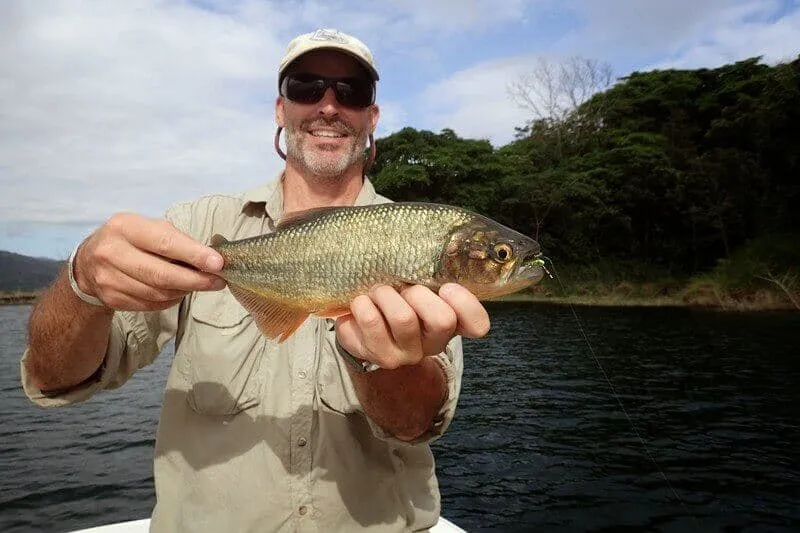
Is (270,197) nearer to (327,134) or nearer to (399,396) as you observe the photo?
(327,134)

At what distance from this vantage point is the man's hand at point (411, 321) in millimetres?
2445

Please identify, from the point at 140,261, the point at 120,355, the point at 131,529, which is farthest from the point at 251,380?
the point at 131,529

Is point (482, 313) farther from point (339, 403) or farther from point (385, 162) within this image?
point (385, 162)

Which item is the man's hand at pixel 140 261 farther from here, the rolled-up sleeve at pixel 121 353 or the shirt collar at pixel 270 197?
the shirt collar at pixel 270 197

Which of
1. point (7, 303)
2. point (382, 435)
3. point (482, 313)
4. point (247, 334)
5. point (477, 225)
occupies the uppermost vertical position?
point (477, 225)

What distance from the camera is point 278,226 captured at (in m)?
3.05

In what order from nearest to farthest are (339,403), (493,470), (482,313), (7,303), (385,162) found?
(482,313) < (339,403) < (493,470) < (385,162) < (7,303)

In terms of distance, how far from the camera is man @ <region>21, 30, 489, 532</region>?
2.48 m

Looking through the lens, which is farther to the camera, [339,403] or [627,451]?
[627,451]

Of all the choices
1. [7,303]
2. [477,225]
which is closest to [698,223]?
[477,225]

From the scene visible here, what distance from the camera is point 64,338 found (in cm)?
287

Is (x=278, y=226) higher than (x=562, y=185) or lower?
lower

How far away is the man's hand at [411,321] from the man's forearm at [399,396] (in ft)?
1.17

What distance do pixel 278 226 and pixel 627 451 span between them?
1096cm
